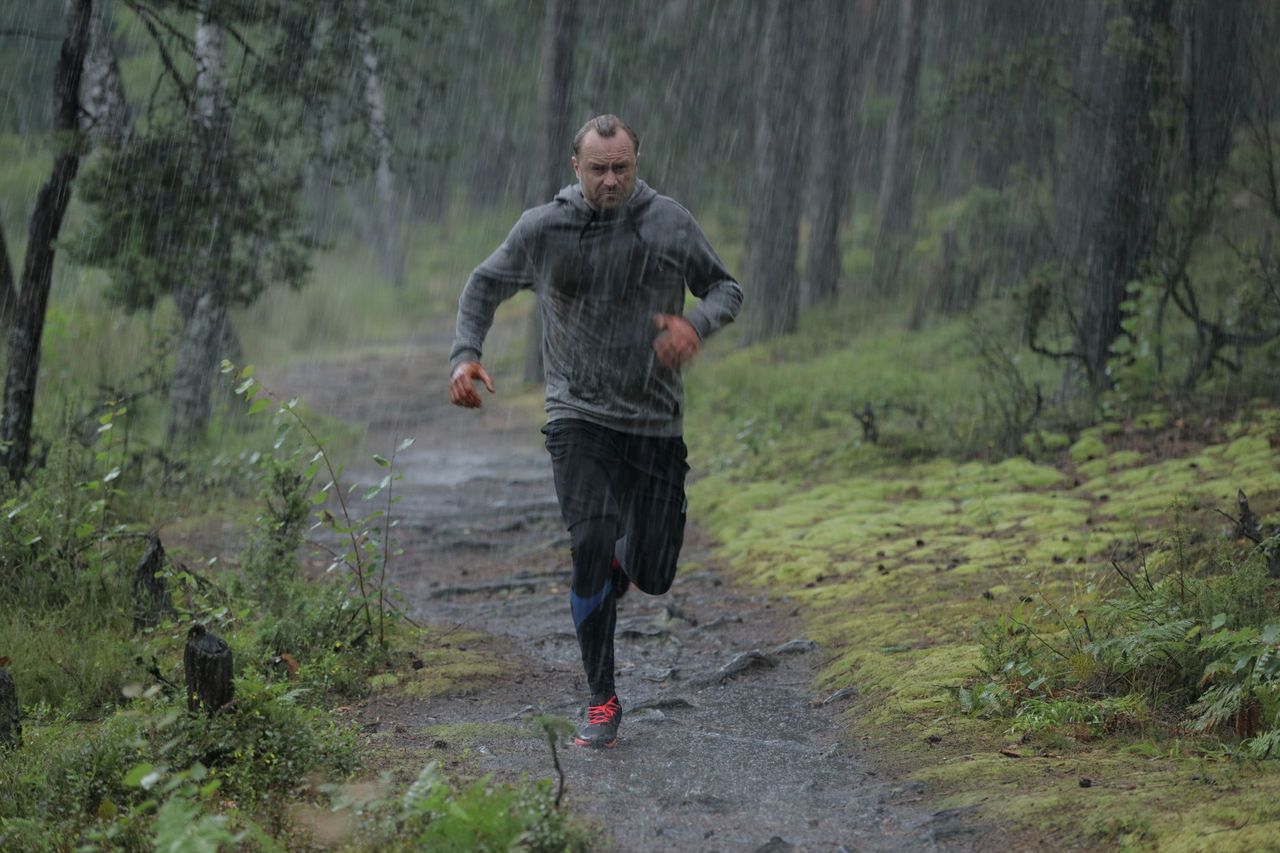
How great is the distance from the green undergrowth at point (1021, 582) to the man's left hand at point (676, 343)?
1.71 m

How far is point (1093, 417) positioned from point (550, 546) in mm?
4772

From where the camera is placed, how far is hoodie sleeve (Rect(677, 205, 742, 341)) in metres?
5.07

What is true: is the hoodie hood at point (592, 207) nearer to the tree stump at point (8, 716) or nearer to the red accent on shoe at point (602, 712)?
the red accent on shoe at point (602, 712)

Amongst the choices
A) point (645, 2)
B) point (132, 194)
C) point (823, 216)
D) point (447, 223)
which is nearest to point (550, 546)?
point (132, 194)

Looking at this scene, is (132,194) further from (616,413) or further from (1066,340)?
(1066,340)

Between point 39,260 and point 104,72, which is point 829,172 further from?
point 39,260

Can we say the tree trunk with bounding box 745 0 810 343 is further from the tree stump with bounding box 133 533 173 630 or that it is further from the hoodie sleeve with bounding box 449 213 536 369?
the hoodie sleeve with bounding box 449 213 536 369

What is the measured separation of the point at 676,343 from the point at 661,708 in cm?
180

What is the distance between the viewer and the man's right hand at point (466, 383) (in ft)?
15.9

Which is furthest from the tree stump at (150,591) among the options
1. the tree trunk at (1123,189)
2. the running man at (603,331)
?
the tree trunk at (1123,189)

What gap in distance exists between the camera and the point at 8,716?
14.1ft

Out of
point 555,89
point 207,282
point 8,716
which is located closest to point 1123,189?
point 207,282

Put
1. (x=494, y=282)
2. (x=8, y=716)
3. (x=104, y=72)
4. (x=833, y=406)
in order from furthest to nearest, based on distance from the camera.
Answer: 1. (x=833, y=406)
2. (x=104, y=72)
3. (x=494, y=282)
4. (x=8, y=716)

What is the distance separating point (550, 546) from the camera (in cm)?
986
